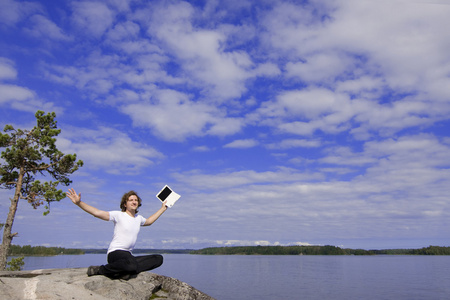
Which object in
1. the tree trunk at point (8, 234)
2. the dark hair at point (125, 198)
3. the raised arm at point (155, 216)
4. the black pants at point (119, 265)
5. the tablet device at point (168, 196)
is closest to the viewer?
the black pants at point (119, 265)

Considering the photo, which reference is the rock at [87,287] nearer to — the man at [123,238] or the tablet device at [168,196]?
the man at [123,238]

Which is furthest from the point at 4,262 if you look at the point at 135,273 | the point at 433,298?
the point at 433,298

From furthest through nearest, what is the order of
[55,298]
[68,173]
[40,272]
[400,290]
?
1. [400,290]
2. [68,173]
3. [40,272]
4. [55,298]

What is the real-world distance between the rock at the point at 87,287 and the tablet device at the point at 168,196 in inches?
89.4

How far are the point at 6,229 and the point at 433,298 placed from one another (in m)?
51.8

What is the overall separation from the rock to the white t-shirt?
881mm

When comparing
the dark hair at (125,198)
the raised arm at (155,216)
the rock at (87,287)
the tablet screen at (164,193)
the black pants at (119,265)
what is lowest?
the rock at (87,287)

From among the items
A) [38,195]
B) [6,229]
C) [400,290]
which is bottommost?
[400,290]

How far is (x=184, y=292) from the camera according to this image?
9.79 metres

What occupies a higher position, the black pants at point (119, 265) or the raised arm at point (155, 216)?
the raised arm at point (155, 216)

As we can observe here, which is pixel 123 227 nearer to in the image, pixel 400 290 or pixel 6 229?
pixel 6 229

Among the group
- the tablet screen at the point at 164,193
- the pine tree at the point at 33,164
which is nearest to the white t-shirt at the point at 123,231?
the tablet screen at the point at 164,193

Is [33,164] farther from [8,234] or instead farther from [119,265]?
[119,265]

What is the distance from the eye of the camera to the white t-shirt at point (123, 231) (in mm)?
8820
